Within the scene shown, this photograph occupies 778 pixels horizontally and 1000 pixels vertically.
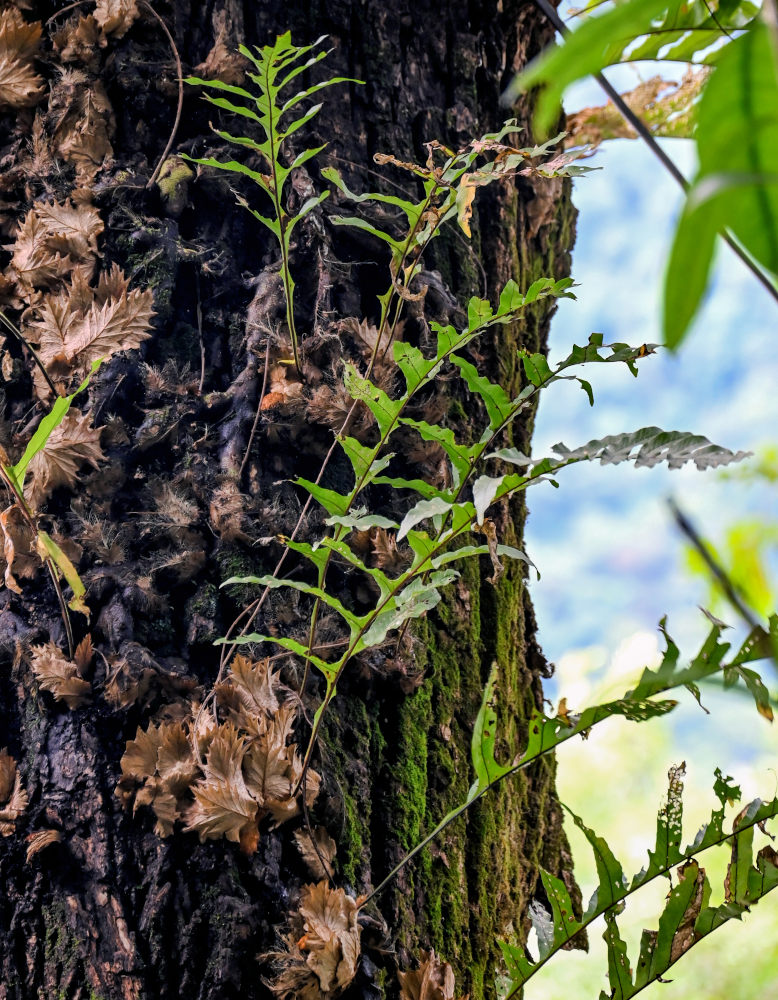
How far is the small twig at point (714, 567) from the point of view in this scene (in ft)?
0.56

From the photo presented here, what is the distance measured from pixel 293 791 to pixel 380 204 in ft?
2.40

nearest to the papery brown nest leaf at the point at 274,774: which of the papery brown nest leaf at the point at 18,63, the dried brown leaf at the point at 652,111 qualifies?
the papery brown nest leaf at the point at 18,63

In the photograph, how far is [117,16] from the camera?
101 cm

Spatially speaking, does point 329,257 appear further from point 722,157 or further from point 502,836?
point 722,157

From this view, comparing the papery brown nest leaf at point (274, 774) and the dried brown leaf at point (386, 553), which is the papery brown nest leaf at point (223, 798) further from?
the dried brown leaf at point (386, 553)

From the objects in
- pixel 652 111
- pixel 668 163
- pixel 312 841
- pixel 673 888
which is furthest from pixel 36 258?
pixel 652 111

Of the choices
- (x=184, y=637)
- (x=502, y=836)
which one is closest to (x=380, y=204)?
(x=184, y=637)

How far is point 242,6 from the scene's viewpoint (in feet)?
3.52

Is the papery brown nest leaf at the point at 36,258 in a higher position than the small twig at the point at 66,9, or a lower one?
lower

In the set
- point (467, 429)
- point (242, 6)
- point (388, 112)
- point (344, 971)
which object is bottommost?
point (344, 971)

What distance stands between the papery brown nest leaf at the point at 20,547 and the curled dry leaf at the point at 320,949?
436 mm

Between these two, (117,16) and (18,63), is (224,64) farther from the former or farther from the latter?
(18,63)

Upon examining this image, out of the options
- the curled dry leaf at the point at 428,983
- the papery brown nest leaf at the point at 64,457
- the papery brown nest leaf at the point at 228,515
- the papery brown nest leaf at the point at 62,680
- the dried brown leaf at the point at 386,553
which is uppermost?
the papery brown nest leaf at the point at 64,457

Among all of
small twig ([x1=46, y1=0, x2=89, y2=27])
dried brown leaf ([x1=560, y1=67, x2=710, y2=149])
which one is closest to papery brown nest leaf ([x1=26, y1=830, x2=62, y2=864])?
small twig ([x1=46, y1=0, x2=89, y2=27])
